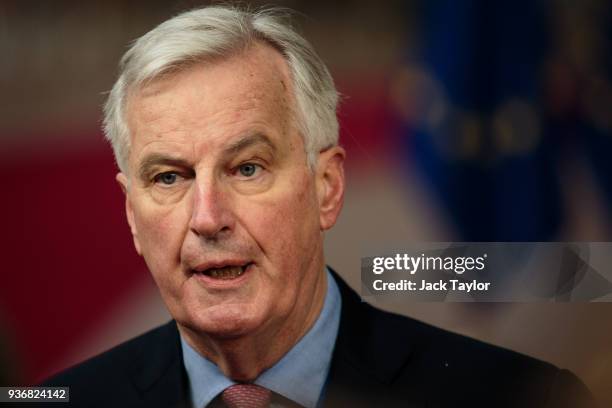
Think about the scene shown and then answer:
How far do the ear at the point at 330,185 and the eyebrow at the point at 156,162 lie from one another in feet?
1.33

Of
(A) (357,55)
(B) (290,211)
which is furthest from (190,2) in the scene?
(B) (290,211)

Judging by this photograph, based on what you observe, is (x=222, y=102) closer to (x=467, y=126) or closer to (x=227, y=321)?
(x=227, y=321)

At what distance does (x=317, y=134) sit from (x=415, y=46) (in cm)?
41

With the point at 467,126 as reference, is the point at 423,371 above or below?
below

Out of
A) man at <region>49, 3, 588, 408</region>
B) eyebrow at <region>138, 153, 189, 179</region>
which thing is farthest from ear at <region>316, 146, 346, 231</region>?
eyebrow at <region>138, 153, 189, 179</region>

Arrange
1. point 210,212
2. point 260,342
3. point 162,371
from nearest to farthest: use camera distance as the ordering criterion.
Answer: point 210,212, point 260,342, point 162,371

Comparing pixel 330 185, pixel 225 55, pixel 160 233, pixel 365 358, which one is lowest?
pixel 365 358

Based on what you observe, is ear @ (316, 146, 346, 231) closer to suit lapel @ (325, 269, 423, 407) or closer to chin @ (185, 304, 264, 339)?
suit lapel @ (325, 269, 423, 407)

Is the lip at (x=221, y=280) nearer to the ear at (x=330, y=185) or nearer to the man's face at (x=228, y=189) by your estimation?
the man's face at (x=228, y=189)

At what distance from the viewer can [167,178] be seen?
2836 mm

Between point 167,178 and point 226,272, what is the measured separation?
1.05 feet

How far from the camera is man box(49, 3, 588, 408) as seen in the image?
2791 mm

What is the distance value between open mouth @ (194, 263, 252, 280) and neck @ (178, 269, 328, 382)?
20 cm

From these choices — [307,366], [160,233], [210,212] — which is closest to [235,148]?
[210,212]
